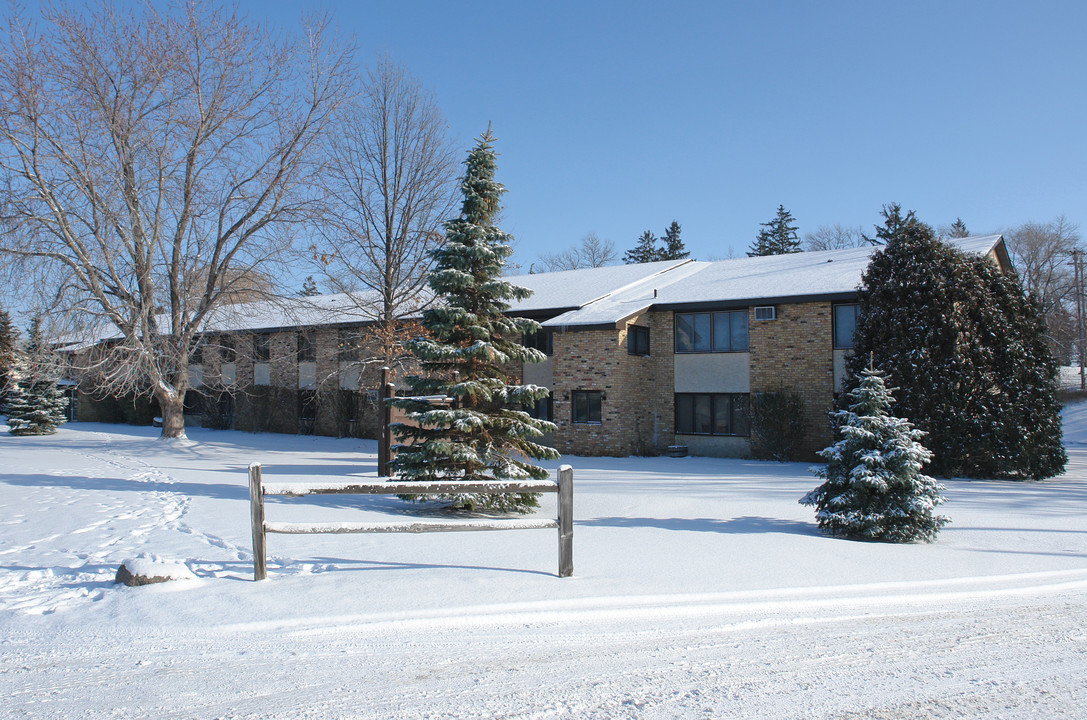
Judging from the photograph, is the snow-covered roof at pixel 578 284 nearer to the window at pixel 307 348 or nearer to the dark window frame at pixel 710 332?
the dark window frame at pixel 710 332

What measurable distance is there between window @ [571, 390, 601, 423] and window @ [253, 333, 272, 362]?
15623mm

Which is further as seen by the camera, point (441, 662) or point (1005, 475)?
point (1005, 475)

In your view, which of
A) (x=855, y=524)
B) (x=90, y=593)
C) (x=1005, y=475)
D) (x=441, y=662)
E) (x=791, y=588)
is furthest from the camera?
(x=1005, y=475)

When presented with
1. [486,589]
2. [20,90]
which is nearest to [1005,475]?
[486,589]

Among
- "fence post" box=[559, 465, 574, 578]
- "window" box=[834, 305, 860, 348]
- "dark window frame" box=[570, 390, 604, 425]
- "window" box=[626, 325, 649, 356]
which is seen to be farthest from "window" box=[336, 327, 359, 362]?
"fence post" box=[559, 465, 574, 578]

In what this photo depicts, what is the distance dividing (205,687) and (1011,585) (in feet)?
23.1

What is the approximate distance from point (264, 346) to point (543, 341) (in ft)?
45.4

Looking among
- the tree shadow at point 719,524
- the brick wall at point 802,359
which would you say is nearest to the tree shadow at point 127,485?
the tree shadow at point 719,524

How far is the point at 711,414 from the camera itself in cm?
2312

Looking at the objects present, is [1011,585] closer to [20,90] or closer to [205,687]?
[205,687]

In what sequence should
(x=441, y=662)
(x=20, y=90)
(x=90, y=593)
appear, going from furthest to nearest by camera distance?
(x=20, y=90) < (x=90, y=593) < (x=441, y=662)

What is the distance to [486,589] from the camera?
20.5 feet

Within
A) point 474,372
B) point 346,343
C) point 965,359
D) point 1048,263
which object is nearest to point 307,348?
point 346,343

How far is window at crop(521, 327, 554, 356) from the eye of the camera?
2484cm
